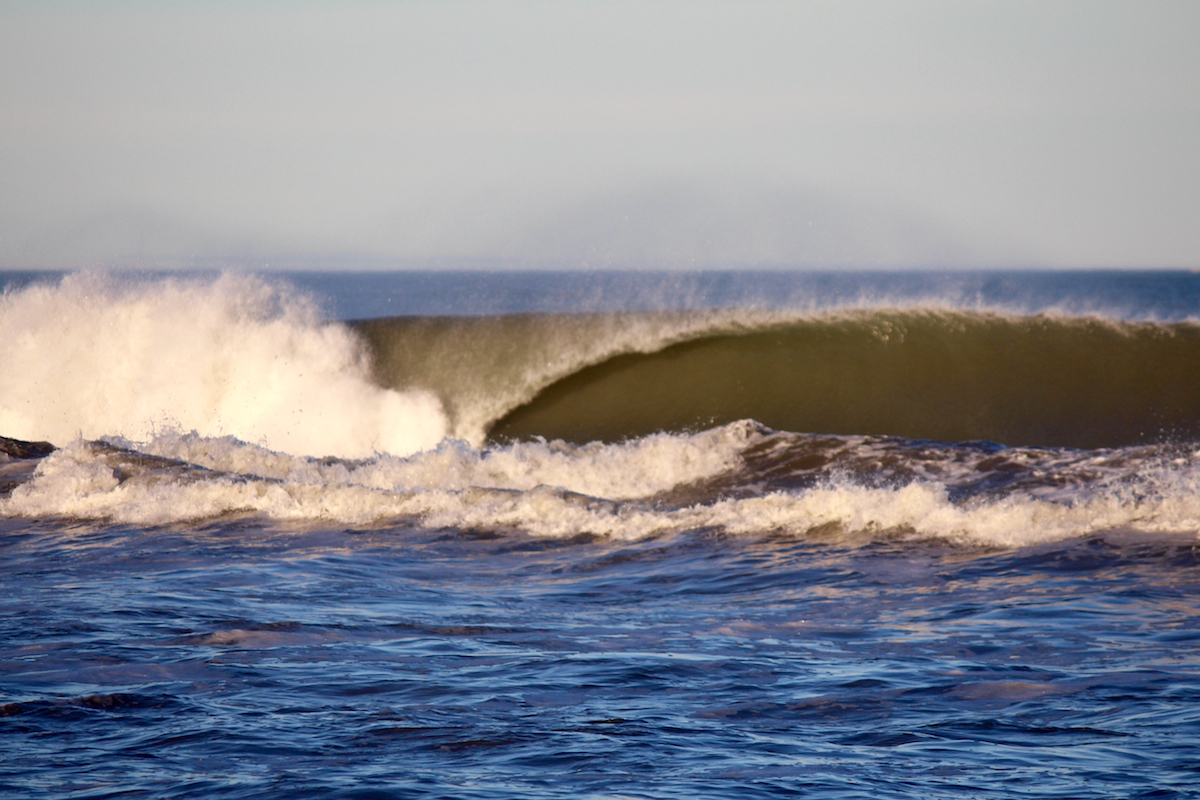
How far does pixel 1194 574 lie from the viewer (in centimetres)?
742

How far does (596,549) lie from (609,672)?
144 inches

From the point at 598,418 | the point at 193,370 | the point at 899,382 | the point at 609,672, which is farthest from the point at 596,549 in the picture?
the point at 193,370

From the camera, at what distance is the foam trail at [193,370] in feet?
57.2

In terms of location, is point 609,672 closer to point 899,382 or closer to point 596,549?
point 596,549

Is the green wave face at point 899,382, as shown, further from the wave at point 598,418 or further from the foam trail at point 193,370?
the foam trail at point 193,370

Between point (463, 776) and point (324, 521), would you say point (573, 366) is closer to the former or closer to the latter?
point (324, 521)

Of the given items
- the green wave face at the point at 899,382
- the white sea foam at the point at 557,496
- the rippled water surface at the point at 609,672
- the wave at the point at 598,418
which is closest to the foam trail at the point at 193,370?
the wave at the point at 598,418

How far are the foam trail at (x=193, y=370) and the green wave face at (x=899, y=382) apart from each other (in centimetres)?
218

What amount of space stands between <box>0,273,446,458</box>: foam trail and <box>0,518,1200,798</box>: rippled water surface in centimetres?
842

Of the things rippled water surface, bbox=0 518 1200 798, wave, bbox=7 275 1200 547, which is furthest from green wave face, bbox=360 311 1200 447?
rippled water surface, bbox=0 518 1200 798

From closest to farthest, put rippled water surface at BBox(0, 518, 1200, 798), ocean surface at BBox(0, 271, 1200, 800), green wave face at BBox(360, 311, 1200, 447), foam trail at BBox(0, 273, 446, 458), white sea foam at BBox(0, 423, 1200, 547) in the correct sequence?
rippled water surface at BBox(0, 518, 1200, 798)
ocean surface at BBox(0, 271, 1200, 800)
white sea foam at BBox(0, 423, 1200, 547)
green wave face at BBox(360, 311, 1200, 447)
foam trail at BBox(0, 273, 446, 458)

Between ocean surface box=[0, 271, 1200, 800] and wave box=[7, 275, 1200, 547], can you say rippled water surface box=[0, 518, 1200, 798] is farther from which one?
wave box=[7, 275, 1200, 547]

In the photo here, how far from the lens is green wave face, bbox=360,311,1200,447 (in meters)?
14.9

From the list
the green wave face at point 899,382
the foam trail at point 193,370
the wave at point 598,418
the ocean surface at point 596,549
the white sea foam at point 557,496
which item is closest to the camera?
the ocean surface at point 596,549
